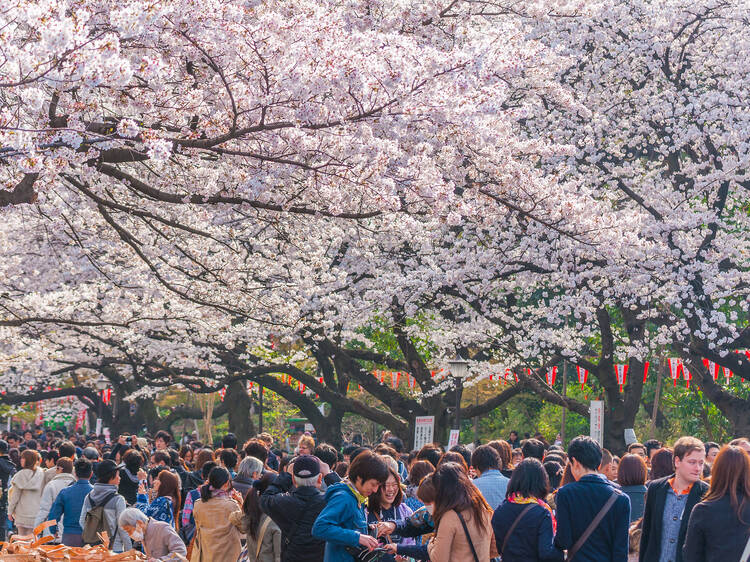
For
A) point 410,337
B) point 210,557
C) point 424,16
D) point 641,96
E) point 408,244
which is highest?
point 641,96

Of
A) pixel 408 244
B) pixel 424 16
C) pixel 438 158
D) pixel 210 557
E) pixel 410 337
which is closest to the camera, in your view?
pixel 210 557

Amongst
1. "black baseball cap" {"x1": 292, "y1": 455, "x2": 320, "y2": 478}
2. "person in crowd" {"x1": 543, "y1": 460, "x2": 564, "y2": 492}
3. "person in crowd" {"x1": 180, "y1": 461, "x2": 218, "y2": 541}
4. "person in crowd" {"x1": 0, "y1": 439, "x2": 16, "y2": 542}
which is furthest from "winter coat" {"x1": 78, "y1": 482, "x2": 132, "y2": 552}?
"person in crowd" {"x1": 0, "y1": 439, "x2": 16, "y2": 542}

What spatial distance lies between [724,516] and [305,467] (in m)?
2.89

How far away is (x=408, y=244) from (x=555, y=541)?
48.7ft

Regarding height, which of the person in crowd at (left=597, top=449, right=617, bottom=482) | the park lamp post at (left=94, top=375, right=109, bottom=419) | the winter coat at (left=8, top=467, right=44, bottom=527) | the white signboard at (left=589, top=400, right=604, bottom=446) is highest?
the park lamp post at (left=94, top=375, right=109, bottom=419)

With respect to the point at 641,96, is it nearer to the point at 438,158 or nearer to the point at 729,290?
the point at 729,290

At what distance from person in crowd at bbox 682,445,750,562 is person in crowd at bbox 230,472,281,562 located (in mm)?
3210

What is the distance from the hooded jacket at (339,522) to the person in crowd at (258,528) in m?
1.41

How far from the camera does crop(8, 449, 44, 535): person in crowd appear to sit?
1204cm

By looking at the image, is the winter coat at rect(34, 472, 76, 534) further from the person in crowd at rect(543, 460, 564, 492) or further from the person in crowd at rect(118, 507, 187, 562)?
the person in crowd at rect(543, 460, 564, 492)

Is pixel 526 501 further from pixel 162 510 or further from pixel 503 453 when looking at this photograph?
pixel 162 510

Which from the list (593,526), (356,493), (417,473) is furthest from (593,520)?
(417,473)

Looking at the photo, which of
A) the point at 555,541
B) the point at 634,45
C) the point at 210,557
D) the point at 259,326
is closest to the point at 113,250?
the point at 259,326

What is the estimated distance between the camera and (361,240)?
1236cm
